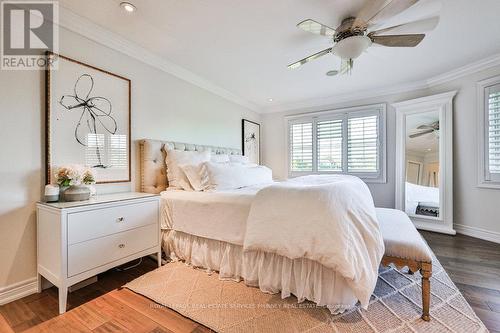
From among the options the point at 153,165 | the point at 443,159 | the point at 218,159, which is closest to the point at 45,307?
the point at 153,165

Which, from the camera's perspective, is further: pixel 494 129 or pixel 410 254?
pixel 494 129

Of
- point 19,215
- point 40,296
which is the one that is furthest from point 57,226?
point 40,296

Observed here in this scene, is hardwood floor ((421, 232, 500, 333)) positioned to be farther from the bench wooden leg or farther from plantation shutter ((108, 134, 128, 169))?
plantation shutter ((108, 134, 128, 169))

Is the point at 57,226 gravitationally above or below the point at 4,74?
below

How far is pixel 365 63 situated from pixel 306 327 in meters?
3.19

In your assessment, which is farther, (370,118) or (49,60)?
(370,118)

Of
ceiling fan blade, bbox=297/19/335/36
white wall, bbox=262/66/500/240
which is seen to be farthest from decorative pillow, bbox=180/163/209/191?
white wall, bbox=262/66/500/240

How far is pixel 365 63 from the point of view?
3039 millimetres

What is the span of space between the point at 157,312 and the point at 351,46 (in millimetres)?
2781

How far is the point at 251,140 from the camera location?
16.3 ft

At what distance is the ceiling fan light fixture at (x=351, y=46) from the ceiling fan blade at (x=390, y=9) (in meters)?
0.17

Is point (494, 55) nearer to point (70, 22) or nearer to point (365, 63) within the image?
point (365, 63)

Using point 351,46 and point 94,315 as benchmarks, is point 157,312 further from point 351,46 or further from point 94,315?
point 351,46

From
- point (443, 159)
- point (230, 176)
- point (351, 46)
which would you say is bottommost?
point (230, 176)
